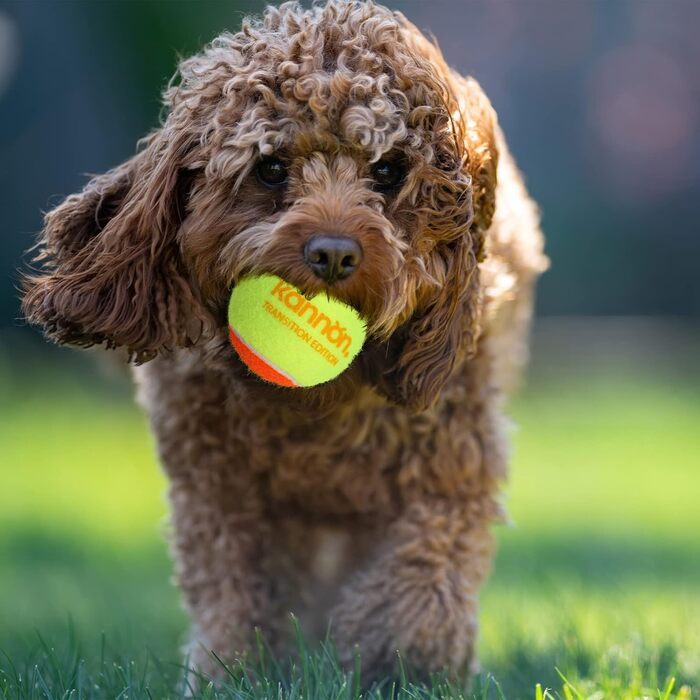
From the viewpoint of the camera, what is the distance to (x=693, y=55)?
13.3 meters

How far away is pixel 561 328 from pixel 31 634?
9458 millimetres

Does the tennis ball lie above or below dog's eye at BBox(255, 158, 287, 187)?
below

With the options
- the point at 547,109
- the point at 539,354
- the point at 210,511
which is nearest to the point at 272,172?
the point at 210,511

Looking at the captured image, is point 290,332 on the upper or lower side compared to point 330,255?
lower

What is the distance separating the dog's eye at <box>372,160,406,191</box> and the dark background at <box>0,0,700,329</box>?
7.83 meters

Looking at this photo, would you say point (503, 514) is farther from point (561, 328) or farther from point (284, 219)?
point (561, 328)

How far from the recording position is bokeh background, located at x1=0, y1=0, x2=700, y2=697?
540 centimetres

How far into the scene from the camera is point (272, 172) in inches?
141

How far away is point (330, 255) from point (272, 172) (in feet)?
1.30

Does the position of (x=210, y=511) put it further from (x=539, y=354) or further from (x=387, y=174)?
(x=539, y=354)

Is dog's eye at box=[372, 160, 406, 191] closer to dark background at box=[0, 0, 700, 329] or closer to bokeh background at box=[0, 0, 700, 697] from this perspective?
bokeh background at box=[0, 0, 700, 697]

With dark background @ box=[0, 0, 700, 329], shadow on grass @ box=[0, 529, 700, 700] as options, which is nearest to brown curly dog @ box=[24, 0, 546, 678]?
shadow on grass @ box=[0, 529, 700, 700]

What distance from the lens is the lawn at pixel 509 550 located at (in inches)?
148

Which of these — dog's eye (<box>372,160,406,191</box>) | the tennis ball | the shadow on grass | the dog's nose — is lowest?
the shadow on grass
